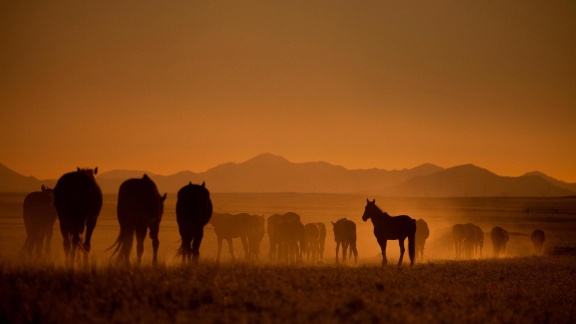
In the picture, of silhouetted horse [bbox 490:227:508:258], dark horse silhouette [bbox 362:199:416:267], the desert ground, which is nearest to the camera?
the desert ground

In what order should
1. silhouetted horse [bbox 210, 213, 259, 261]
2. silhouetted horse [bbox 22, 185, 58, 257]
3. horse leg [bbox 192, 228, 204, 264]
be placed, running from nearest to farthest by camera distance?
horse leg [bbox 192, 228, 204, 264] → silhouetted horse [bbox 22, 185, 58, 257] → silhouetted horse [bbox 210, 213, 259, 261]

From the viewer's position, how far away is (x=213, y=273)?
1179 cm

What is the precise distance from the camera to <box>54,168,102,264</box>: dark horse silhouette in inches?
535

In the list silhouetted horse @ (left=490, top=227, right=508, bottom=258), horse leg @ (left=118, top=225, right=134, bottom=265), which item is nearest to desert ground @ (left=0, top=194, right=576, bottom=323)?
horse leg @ (left=118, top=225, right=134, bottom=265)

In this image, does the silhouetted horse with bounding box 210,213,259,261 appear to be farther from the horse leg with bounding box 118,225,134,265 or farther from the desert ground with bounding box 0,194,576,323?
the horse leg with bounding box 118,225,134,265

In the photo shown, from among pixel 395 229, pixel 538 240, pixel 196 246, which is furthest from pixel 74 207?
pixel 538 240

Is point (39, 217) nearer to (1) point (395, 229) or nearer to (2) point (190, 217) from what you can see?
(2) point (190, 217)

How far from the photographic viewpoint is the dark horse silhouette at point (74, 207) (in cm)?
1358

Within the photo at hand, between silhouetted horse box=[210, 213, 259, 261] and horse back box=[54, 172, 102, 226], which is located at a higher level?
horse back box=[54, 172, 102, 226]

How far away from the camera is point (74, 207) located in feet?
44.7

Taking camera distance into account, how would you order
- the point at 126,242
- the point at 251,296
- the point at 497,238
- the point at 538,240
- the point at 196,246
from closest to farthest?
1. the point at 251,296
2. the point at 126,242
3. the point at 196,246
4. the point at 497,238
5. the point at 538,240

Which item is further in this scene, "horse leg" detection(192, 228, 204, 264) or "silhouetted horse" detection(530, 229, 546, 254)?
"silhouetted horse" detection(530, 229, 546, 254)

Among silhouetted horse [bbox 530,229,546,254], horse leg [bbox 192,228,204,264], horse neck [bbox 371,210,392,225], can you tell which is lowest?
silhouetted horse [bbox 530,229,546,254]

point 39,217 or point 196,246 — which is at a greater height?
point 39,217
